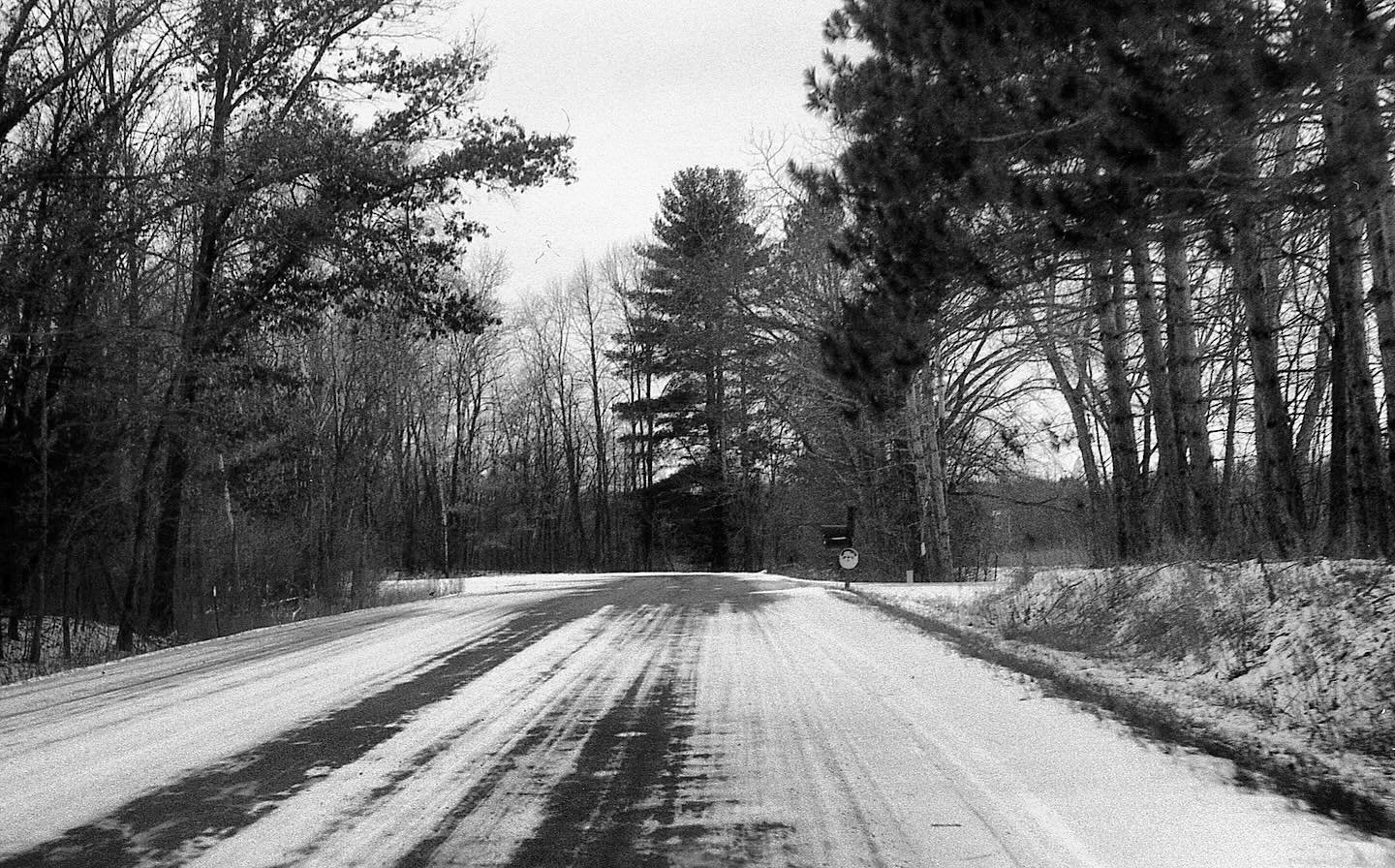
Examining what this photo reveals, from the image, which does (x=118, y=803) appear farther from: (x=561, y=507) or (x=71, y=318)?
(x=561, y=507)

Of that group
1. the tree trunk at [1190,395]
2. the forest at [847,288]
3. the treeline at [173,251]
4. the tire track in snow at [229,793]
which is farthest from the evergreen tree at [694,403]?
the tire track in snow at [229,793]

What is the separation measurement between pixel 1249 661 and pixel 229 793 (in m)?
6.54

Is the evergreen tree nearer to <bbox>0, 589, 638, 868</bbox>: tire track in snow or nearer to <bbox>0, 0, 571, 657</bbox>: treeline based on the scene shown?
<bbox>0, 0, 571, 657</bbox>: treeline

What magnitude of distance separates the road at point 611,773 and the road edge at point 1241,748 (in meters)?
0.18

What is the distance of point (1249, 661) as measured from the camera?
7301 mm

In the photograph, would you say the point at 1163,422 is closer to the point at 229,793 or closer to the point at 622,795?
the point at 622,795

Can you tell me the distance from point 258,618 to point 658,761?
15.6 m

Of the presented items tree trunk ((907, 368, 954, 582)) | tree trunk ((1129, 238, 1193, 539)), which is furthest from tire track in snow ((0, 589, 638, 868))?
tree trunk ((907, 368, 954, 582))

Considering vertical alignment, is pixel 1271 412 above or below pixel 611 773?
above

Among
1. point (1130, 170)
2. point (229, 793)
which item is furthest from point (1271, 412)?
point (229, 793)

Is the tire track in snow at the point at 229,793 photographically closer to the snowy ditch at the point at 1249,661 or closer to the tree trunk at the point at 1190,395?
the snowy ditch at the point at 1249,661

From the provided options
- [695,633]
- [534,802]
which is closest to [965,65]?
[534,802]

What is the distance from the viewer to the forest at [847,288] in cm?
723

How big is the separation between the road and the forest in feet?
11.7
